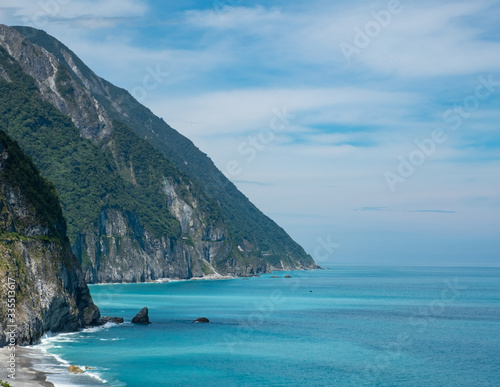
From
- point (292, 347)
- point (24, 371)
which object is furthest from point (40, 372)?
point (292, 347)

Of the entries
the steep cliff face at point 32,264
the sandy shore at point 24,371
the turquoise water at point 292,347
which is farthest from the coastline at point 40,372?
the steep cliff face at point 32,264

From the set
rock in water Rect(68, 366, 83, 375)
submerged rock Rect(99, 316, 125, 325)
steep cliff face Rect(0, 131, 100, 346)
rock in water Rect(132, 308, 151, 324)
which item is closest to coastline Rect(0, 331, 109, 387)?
rock in water Rect(68, 366, 83, 375)

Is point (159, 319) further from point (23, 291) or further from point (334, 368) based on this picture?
point (334, 368)

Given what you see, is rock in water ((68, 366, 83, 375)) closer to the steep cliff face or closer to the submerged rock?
the steep cliff face

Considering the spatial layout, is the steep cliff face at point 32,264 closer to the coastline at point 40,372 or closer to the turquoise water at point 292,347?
the coastline at point 40,372

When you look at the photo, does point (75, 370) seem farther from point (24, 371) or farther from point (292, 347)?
point (292, 347)
